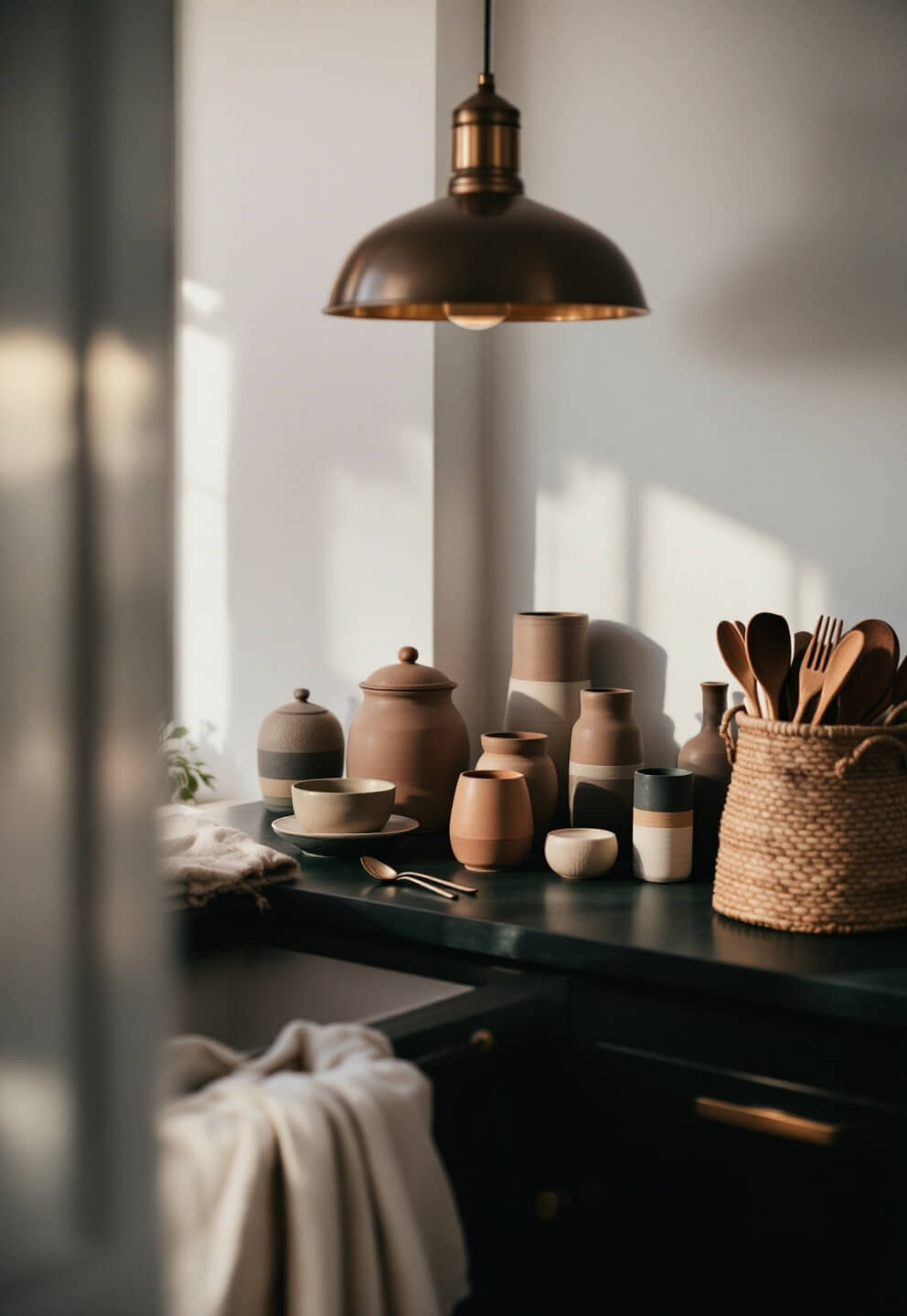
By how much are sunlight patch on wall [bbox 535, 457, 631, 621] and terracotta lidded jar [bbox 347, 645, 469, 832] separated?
29 centimetres

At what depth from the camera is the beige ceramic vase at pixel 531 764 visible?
180cm

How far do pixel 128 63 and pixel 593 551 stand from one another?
1705 millimetres

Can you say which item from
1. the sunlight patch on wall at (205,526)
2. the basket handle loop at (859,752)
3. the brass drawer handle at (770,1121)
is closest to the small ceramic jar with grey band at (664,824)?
the basket handle loop at (859,752)

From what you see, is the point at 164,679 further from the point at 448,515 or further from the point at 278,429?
the point at 278,429

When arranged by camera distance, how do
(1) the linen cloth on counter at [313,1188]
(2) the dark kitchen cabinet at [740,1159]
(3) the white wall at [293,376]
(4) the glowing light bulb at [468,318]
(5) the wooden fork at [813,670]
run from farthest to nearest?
(3) the white wall at [293,376] < (4) the glowing light bulb at [468,318] < (5) the wooden fork at [813,670] < (2) the dark kitchen cabinet at [740,1159] < (1) the linen cloth on counter at [313,1188]

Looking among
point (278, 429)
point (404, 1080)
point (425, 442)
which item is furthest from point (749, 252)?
point (404, 1080)

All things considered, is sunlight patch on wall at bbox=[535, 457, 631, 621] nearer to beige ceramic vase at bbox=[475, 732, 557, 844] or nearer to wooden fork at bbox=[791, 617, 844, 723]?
beige ceramic vase at bbox=[475, 732, 557, 844]

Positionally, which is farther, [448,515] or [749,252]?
[448,515]

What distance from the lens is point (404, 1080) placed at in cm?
111

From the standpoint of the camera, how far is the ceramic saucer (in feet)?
5.70

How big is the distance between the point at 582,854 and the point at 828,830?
33 cm

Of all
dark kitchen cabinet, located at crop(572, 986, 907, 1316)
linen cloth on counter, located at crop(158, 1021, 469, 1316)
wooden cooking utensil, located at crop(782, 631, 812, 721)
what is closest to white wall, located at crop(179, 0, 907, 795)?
wooden cooking utensil, located at crop(782, 631, 812, 721)

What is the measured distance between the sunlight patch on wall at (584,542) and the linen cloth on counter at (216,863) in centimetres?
65

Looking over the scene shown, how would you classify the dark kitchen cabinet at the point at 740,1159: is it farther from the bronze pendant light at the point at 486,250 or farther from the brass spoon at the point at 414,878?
the bronze pendant light at the point at 486,250
